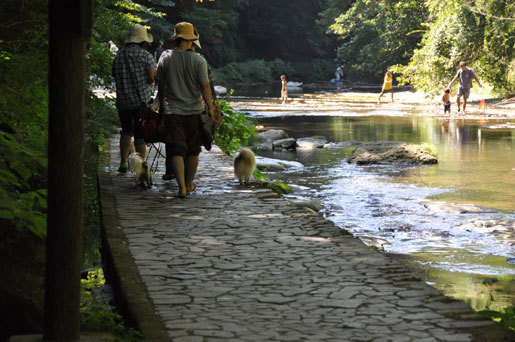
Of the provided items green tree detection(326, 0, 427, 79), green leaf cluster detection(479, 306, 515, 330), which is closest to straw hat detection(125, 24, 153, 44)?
green leaf cluster detection(479, 306, 515, 330)

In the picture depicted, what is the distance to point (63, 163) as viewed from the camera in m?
4.25

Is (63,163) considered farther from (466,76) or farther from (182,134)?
(466,76)

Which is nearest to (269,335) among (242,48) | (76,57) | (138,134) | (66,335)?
(66,335)

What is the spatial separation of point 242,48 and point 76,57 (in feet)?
212

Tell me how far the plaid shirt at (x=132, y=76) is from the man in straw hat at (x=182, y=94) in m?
0.83

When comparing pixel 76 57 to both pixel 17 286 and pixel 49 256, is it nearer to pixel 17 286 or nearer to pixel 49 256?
pixel 49 256

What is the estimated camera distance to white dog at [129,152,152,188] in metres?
9.65

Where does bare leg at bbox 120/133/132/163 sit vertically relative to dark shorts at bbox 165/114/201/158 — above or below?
below

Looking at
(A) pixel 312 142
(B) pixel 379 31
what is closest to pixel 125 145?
(A) pixel 312 142

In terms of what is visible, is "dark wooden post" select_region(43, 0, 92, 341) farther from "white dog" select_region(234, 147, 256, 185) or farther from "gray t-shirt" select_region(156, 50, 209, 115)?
"white dog" select_region(234, 147, 256, 185)

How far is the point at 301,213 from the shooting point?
8547mm

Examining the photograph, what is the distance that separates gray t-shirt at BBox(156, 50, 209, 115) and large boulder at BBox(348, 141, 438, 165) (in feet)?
25.3

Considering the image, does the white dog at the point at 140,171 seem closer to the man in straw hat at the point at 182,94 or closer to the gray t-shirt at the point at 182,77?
the man in straw hat at the point at 182,94

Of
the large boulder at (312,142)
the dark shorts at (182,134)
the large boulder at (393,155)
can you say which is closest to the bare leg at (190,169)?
the dark shorts at (182,134)
